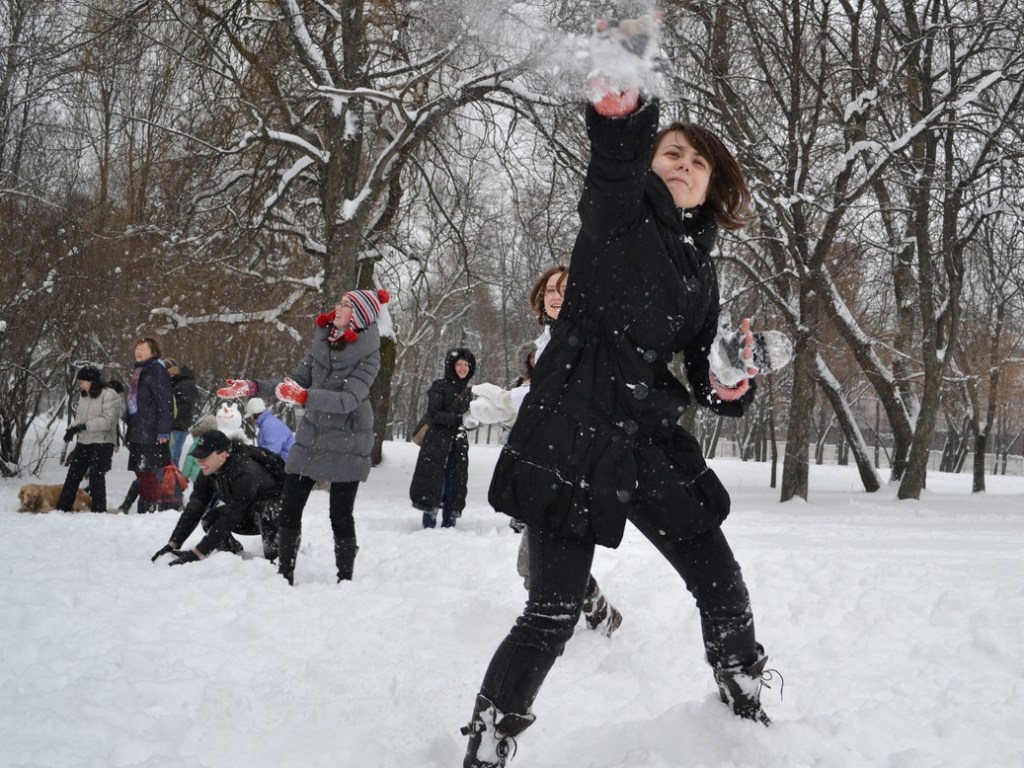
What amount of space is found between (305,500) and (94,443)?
474 centimetres

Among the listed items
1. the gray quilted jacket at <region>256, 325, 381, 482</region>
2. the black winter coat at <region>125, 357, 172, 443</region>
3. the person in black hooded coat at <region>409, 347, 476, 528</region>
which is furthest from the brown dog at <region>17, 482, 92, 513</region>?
the gray quilted jacket at <region>256, 325, 381, 482</region>

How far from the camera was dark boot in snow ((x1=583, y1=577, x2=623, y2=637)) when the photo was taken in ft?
12.1

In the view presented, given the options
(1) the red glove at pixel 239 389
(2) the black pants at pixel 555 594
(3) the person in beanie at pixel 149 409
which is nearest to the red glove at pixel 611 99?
(2) the black pants at pixel 555 594

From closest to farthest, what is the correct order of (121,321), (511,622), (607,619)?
(607,619), (511,622), (121,321)

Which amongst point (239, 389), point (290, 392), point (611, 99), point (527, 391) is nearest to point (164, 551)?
point (239, 389)

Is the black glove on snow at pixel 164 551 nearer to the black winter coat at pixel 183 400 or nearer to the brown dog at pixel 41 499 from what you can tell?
the brown dog at pixel 41 499

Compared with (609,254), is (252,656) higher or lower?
lower

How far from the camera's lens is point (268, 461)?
5.73m

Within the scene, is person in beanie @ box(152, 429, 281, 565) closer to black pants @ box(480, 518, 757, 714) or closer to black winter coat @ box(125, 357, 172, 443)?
black winter coat @ box(125, 357, 172, 443)

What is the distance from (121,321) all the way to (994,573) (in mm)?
14683

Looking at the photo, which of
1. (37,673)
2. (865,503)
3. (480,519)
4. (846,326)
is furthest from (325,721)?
(846,326)

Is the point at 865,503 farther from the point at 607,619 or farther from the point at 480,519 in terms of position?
the point at 607,619

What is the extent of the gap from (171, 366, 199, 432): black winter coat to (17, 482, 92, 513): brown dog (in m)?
1.86

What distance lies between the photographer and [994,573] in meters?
4.61
